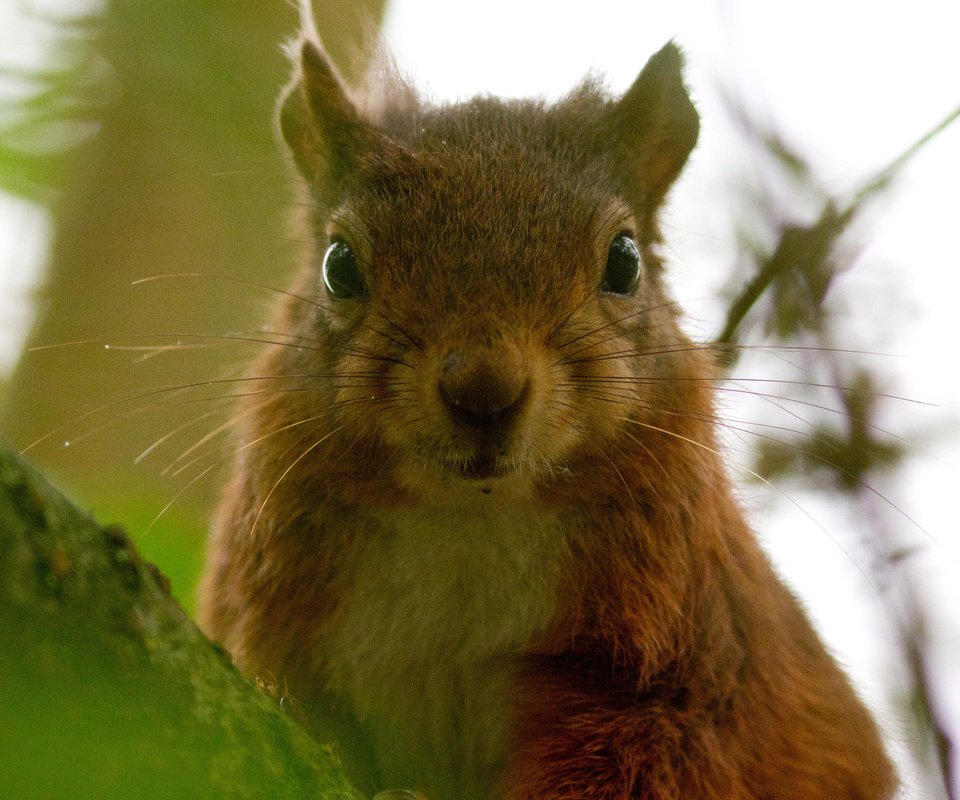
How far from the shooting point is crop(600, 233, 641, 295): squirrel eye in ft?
9.21

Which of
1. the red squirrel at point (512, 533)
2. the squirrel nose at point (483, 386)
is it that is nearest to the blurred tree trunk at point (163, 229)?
the red squirrel at point (512, 533)

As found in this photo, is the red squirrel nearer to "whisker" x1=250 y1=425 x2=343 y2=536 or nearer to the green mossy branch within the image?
"whisker" x1=250 y1=425 x2=343 y2=536

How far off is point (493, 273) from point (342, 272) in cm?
49

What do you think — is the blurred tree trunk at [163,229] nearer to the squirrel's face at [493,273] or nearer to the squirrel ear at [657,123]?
the squirrel's face at [493,273]

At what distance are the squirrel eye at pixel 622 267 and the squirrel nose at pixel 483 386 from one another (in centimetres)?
67

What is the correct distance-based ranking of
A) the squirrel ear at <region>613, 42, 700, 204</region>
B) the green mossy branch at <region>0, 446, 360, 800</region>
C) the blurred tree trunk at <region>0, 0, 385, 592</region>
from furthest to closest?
1. the blurred tree trunk at <region>0, 0, 385, 592</region>
2. the squirrel ear at <region>613, 42, 700, 204</region>
3. the green mossy branch at <region>0, 446, 360, 800</region>

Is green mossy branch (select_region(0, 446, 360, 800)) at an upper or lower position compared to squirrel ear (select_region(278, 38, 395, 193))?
lower

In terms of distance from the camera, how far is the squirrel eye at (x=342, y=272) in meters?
2.74

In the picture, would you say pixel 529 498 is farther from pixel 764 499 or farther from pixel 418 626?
pixel 764 499

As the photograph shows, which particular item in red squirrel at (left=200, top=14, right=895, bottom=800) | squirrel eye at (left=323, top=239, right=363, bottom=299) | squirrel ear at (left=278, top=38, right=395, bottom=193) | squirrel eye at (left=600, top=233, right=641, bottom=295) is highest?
squirrel ear at (left=278, top=38, right=395, bottom=193)

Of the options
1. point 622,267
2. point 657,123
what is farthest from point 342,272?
point 657,123

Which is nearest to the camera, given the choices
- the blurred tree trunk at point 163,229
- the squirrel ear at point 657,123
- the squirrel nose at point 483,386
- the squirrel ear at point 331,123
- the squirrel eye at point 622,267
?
the squirrel nose at point 483,386

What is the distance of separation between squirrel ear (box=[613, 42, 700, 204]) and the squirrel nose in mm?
1190

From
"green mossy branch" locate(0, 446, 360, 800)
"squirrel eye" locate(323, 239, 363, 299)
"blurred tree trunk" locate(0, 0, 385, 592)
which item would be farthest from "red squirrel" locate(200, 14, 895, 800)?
"green mossy branch" locate(0, 446, 360, 800)
